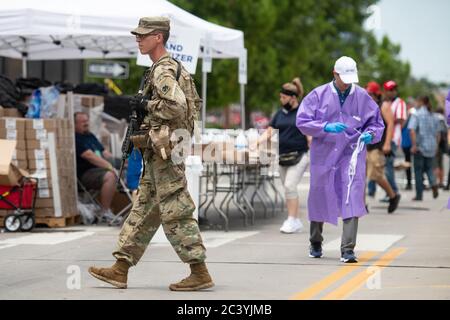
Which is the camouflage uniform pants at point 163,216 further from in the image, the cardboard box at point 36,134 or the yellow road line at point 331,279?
the cardboard box at point 36,134

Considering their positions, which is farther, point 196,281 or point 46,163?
point 46,163

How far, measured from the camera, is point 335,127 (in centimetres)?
1056

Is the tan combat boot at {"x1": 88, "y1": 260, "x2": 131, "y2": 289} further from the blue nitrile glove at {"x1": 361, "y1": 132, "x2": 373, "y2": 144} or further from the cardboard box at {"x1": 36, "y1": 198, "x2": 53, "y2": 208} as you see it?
the cardboard box at {"x1": 36, "y1": 198, "x2": 53, "y2": 208}

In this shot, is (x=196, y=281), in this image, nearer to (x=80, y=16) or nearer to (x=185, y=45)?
(x=185, y=45)

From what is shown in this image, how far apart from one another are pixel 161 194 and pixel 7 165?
18.0ft

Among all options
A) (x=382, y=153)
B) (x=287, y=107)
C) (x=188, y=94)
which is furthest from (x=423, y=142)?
(x=188, y=94)

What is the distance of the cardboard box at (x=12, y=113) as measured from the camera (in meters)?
14.9

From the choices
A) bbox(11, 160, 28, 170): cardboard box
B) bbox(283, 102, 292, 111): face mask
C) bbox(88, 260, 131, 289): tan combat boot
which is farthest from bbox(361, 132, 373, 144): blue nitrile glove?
bbox(11, 160, 28, 170): cardboard box

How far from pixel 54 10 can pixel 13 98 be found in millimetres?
1908

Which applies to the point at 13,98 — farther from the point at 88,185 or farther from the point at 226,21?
the point at 226,21

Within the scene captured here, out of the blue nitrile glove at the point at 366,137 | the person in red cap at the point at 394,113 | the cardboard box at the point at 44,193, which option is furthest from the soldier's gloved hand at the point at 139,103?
the person in red cap at the point at 394,113

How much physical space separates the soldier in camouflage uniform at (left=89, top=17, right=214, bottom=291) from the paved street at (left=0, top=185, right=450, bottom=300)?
0.21 meters

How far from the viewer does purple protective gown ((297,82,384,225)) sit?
422 inches

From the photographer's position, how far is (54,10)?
14008 millimetres
